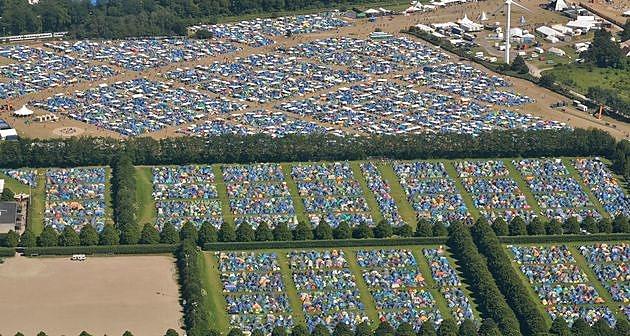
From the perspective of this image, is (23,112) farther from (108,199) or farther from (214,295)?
(214,295)

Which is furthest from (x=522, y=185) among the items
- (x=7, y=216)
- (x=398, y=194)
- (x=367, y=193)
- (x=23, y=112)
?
(x=23, y=112)

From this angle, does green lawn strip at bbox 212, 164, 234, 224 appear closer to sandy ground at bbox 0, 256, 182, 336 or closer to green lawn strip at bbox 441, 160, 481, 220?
sandy ground at bbox 0, 256, 182, 336

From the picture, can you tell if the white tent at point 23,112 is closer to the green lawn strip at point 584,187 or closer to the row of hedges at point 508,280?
the row of hedges at point 508,280

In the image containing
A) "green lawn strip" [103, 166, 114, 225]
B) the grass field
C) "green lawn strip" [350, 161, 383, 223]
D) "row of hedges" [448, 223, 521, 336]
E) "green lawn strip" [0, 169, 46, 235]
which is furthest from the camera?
the grass field

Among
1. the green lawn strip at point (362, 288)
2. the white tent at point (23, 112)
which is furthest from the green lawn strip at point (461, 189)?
the white tent at point (23, 112)

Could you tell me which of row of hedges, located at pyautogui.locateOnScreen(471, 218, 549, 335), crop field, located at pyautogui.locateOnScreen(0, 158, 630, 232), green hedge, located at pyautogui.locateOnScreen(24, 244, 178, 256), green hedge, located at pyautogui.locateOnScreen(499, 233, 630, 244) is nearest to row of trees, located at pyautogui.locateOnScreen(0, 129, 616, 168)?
crop field, located at pyautogui.locateOnScreen(0, 158, 630, 232)

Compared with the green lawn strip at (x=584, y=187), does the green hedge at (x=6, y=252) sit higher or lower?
lower
